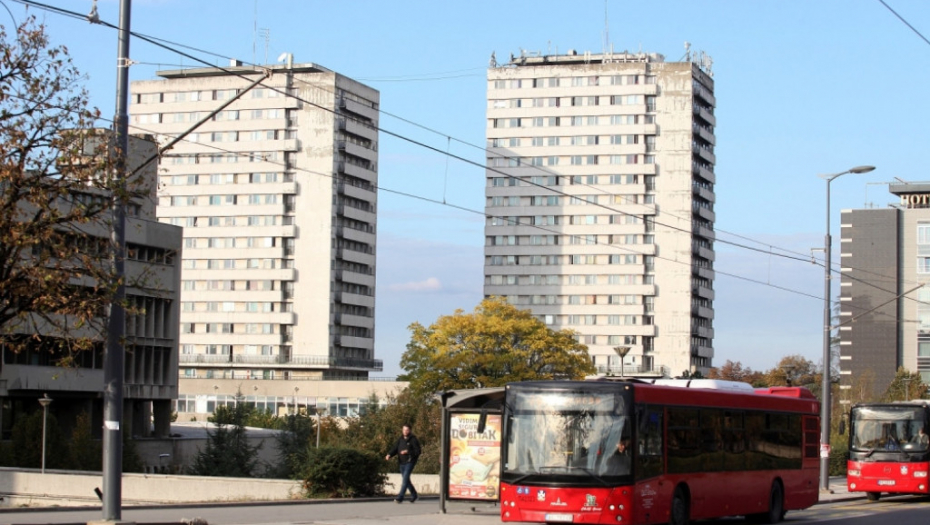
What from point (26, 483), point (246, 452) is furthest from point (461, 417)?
point (246, 452)

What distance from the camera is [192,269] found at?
129750 mm

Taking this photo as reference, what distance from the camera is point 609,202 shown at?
135m

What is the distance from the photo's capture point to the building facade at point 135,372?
2547 inches

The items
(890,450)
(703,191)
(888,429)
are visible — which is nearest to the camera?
(890,450)

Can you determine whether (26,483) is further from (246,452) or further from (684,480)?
(684,480)

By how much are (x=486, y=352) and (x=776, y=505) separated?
63.7m

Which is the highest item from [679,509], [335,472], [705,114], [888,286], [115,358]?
[705,114]

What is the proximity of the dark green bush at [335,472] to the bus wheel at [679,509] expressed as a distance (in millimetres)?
8561

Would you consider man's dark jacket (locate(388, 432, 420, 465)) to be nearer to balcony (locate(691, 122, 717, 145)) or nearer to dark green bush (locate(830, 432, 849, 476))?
dark green bush (locate(830, 432, 849, 476))

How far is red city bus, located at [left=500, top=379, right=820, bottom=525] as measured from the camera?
20688mm

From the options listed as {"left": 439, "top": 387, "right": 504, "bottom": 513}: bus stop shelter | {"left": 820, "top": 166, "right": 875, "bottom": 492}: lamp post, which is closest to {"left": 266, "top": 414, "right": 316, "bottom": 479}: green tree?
{"left": 820, "top": 166, "right": 875, "bottom": 492}: lamp post

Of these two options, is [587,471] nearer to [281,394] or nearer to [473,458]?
[473,458]

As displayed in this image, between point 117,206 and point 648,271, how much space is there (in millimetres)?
119474

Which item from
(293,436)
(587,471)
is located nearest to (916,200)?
(293,436)
